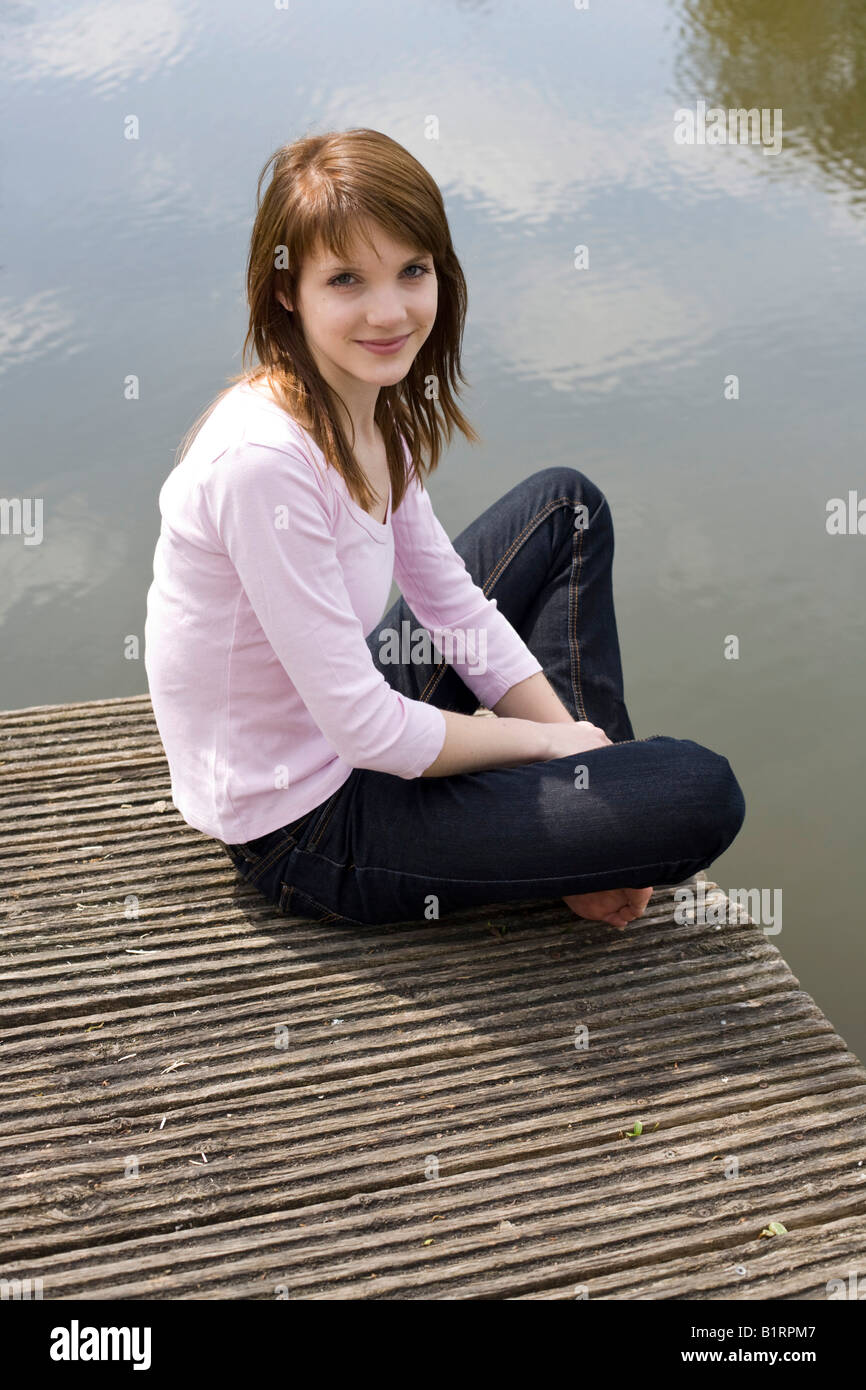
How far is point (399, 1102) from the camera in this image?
1.86 meters

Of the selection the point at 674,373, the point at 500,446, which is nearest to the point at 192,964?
the point at 500,446

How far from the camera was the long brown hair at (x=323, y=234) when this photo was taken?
1.74 m

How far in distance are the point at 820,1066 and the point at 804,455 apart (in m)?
2.85

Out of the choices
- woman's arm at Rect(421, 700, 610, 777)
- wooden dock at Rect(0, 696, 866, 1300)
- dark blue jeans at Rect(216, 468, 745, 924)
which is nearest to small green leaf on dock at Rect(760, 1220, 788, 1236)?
wooden dock at Rect(0, 696, 866, 1300)

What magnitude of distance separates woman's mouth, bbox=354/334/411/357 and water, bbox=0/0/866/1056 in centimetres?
92

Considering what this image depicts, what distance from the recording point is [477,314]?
17.2ft

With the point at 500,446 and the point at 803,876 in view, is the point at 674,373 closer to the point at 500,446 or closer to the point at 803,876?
the point at 500,446

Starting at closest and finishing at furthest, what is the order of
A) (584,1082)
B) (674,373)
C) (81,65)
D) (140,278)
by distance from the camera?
(584,1082) < (674,373) < (140,278) < (81,65)

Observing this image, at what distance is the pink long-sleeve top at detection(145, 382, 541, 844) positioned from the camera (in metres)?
1.76

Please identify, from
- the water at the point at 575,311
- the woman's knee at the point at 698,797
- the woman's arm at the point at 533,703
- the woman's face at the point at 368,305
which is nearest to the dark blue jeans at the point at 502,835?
the woman's knee at the point at 698,797

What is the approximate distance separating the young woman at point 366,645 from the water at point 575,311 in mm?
829

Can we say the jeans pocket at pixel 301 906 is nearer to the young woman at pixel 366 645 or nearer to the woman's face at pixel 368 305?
the young woman at pixel 366 645

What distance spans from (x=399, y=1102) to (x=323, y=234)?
1177 millimetres
